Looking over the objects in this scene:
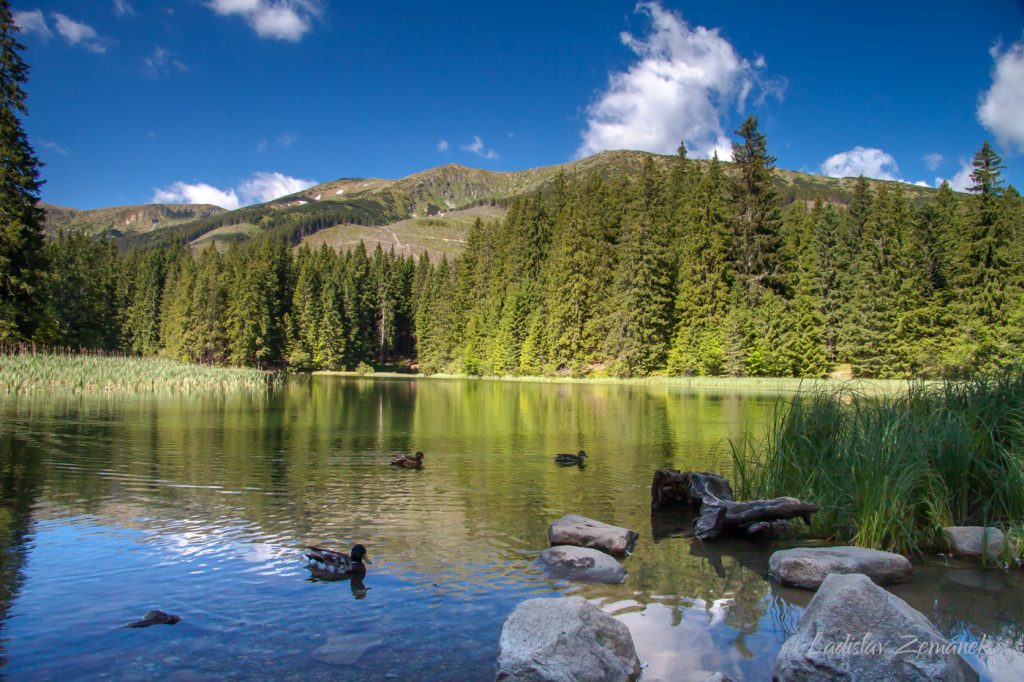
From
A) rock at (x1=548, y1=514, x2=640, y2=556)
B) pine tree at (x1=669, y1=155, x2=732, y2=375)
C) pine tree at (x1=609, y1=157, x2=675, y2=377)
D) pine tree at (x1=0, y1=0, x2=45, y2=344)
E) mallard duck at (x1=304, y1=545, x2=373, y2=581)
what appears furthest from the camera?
pine tree at (x1=609, y1=157, x2=675, y2=377)

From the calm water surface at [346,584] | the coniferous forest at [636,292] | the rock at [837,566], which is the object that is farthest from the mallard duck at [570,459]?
the coniferous forest at [636,292]

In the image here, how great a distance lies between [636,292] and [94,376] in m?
42.5

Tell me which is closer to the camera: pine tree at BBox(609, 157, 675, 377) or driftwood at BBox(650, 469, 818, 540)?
driftwood at BBox(650, 469, 818, 540)

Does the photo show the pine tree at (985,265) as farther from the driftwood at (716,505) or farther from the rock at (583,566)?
the rock at (583,566)

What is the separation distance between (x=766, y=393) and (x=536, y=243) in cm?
4341

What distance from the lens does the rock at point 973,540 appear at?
740 cm

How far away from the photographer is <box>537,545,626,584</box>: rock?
273 inches

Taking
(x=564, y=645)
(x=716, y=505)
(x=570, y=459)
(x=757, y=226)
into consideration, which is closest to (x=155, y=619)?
→ (x=564, y=645)

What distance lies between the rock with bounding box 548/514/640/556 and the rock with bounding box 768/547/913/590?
5.96 ft

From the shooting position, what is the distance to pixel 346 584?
6734 mm

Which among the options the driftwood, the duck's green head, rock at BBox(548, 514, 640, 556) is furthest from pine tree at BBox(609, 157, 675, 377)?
the duck's green head

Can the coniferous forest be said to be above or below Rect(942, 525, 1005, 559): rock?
above

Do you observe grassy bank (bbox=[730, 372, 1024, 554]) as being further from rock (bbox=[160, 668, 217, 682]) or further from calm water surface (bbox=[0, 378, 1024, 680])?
rock (bbox=[160, 668, 217, 682])

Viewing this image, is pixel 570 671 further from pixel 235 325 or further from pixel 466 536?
pixel 235 325
